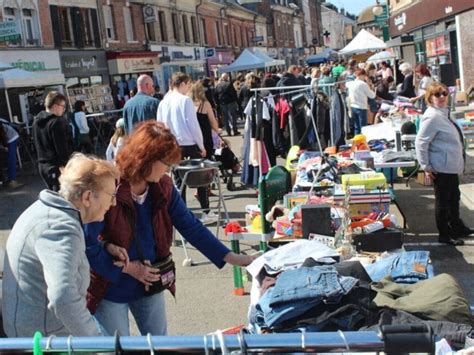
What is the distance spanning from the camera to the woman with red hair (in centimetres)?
310

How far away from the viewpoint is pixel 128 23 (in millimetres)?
29609

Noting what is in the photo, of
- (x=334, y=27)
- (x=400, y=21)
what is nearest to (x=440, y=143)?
(x=400, y=21)

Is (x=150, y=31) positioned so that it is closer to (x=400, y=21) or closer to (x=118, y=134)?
(x=400, y=21)

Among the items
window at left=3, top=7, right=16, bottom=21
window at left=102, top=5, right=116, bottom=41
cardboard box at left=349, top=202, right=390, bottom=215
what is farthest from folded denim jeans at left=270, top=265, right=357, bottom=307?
window at left=102, top=5, right=116, bottom=41

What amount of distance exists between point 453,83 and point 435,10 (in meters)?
4.50

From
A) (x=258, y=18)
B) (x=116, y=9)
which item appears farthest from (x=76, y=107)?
(x=258, y=18)

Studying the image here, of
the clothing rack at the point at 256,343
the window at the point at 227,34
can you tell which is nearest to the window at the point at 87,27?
the window at the point at 227,34

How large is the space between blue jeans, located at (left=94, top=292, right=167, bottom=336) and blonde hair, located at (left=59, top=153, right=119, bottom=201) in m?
0.83

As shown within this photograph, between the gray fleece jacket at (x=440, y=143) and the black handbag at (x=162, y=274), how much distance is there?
12.7 ft

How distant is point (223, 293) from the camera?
578cm

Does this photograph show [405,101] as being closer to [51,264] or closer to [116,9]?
[51,264]

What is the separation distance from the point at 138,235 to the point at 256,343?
156 cm

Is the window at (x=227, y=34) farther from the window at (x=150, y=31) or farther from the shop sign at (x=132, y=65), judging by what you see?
the shop sign at (x=132, y=65)

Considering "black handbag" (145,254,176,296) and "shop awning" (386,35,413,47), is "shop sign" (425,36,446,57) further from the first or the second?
"black handbag" (145,254,176,296)
